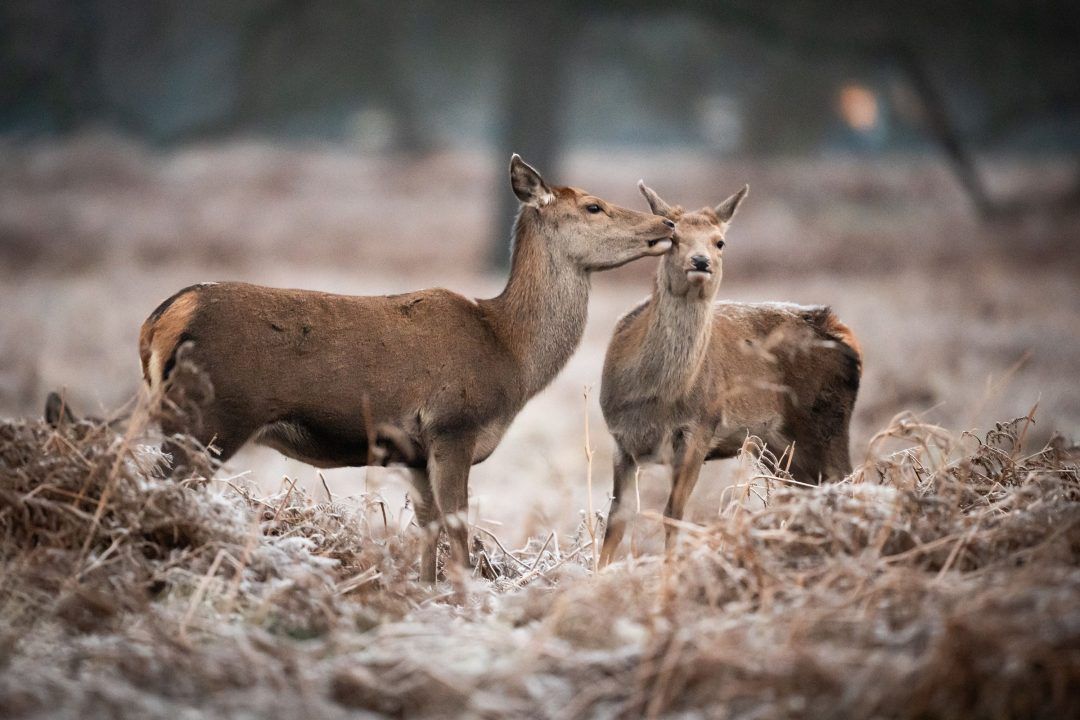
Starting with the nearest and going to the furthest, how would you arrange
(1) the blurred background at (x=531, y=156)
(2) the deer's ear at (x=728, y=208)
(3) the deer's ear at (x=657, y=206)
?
(3) the deer's ear at (x=657, y=206), (2) the deer's ear at (x=728, y=208), (1) the blurred background at (x=531, y=156)

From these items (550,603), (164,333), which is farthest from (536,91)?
(550,603)

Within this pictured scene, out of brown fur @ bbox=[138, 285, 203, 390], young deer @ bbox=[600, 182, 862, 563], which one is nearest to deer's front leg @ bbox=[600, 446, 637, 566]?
young deer @ bbox=[600, 182, 862, 563]

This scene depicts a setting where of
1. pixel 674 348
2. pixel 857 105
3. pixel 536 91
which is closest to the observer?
pixel 674 348

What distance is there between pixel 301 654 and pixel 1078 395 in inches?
354

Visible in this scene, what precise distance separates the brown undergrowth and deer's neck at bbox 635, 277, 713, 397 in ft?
4.49

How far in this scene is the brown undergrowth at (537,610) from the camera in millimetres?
3219

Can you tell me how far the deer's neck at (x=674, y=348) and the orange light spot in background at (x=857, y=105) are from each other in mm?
19550

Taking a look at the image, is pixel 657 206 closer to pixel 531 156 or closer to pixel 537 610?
pixel 537 610

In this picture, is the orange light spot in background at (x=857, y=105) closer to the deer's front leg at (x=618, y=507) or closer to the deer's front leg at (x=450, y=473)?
the deer's front leg at (x=618, y=507)

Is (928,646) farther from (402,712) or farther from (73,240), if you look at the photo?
(73,240)

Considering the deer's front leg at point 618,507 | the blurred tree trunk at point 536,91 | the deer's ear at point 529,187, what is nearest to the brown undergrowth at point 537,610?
the deer's front leg at point 618,507

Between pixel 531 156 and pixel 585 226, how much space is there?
12790 millimetres

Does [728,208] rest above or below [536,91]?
below

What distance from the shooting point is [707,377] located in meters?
6.37
